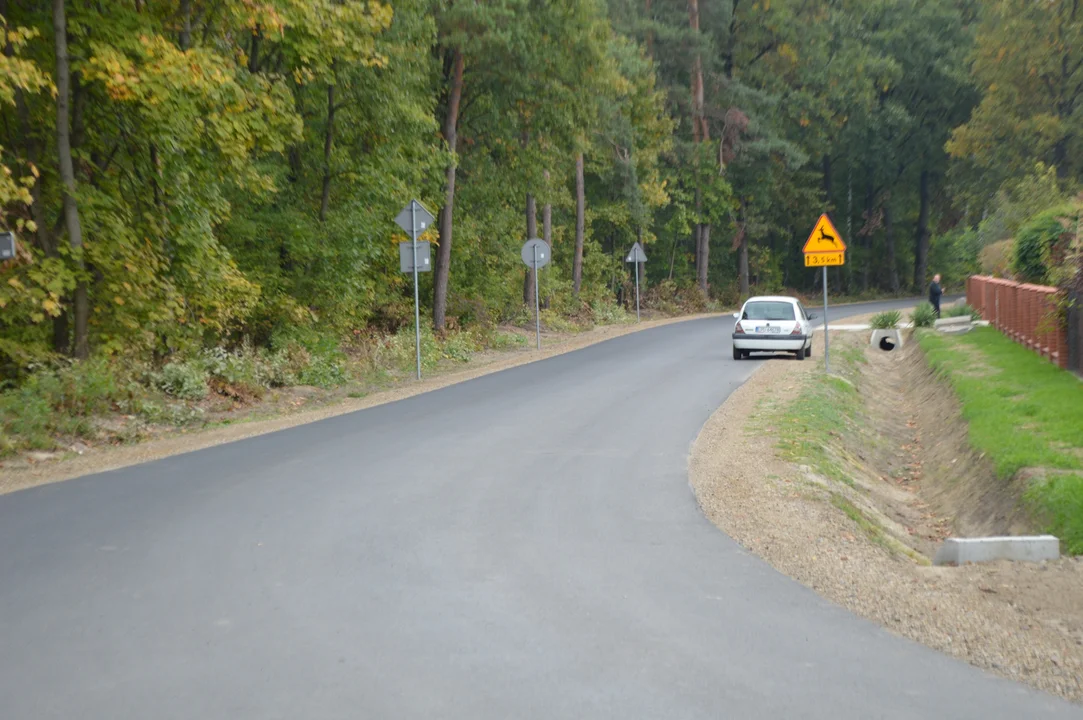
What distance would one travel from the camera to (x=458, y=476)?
1082cm

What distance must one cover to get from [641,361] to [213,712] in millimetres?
21034

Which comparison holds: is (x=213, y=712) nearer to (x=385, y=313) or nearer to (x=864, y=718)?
(x=864, y=718)

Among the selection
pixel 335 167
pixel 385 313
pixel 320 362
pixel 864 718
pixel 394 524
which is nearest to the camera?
pixel 864 718

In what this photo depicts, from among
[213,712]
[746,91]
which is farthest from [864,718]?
[746,91]

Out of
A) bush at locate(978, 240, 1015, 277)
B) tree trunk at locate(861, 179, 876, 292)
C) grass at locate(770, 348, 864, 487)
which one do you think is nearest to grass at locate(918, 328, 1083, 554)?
grass at locate(770, 348, 864, 487)

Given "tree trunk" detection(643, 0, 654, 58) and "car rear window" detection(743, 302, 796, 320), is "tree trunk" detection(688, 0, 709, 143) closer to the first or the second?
"tree trunk" detection(643, 0, 654, 58)

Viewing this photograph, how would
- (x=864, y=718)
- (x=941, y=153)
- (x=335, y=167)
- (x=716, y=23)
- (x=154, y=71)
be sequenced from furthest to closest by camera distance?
(x=941, y=153)
(x=716, y=23)
(x=335, y=167)
(x=154, y=71)
(x=864, y=718)

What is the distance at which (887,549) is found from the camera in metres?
8.66

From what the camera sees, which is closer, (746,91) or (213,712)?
(213,712)

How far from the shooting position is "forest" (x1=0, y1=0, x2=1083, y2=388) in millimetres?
16438

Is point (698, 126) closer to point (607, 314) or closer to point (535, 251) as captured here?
point (607, 314)

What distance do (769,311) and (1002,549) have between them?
1866 centimetres

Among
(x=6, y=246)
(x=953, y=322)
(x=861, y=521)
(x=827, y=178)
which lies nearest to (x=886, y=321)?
(x=953, y=322)

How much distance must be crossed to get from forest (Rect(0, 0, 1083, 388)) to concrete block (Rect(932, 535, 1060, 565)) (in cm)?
1153
